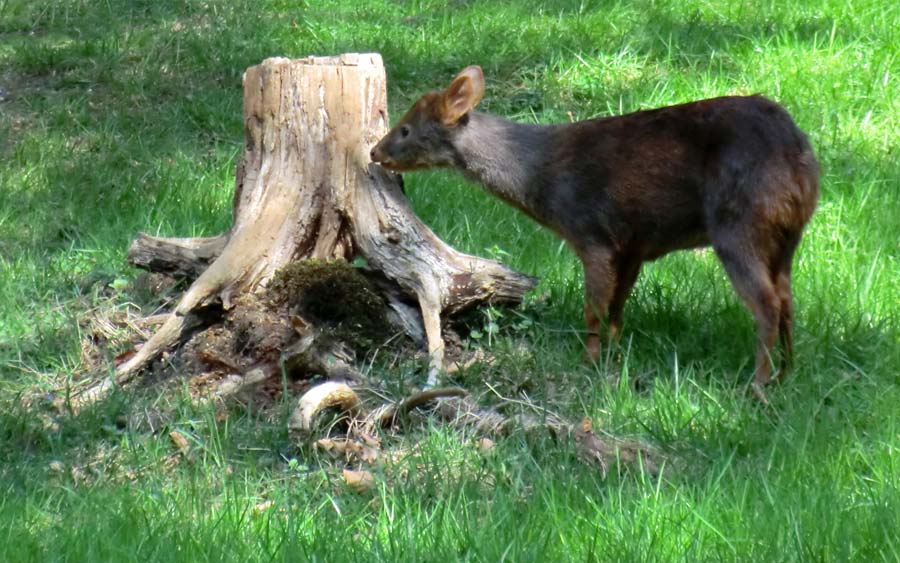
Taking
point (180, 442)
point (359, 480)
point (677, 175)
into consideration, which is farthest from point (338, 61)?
point (359, 480)

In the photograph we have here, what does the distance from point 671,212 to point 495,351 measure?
1.02 meters

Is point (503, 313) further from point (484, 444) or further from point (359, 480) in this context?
point (359, 480)

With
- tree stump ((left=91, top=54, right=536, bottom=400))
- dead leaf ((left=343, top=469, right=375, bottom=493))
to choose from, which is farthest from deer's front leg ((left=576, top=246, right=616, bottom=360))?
dead leaf ((left=343, top=469, right=375, bottom=493))

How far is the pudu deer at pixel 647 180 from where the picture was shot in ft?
17.6

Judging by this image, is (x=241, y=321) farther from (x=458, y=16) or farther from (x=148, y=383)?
(x=458, y=16)

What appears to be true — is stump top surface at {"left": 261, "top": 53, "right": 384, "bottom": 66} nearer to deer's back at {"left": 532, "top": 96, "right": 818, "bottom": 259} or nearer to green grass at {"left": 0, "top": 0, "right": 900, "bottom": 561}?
deer's back at {"left": 532, "top": 96, "right": 818, "bottom": 259}

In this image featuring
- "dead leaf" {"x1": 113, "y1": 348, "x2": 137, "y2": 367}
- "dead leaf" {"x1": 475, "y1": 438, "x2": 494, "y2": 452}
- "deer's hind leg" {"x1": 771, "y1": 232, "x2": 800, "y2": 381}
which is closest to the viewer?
"dead leaf" {"x1": 475, "y1": 438, "x2": 494, "y2": 452}

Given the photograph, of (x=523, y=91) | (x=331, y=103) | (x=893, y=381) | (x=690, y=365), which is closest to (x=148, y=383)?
(x=331, y=103)

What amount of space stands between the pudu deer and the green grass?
0.35 m

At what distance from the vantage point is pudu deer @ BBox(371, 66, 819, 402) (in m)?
5.36

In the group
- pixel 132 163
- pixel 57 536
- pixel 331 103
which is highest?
pixel 331 103

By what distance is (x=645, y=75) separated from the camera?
8656 millimetres

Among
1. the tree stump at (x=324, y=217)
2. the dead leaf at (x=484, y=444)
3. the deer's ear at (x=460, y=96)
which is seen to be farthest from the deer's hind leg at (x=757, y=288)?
the deer's ear at (x=460, y=96)

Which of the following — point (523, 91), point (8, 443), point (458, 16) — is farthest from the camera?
point (458, 16)
